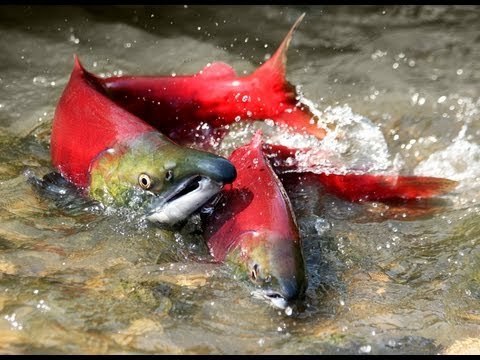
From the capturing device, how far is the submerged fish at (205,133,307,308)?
3221 millimetres

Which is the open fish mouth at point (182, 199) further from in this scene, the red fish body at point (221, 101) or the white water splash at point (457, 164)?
the white water splash at point (457, 164)

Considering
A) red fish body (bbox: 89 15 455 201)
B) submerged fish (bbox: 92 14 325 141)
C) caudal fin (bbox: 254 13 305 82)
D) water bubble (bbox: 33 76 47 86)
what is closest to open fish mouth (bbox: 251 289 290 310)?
red fish body (bbox: 89 15 455 201)

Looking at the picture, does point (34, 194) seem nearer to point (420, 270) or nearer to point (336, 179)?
point (336, 179)

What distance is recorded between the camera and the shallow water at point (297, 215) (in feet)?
10.3

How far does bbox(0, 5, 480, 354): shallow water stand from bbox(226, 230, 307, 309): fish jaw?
0.27 feet

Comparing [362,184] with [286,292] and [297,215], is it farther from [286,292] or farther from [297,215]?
[286,292]

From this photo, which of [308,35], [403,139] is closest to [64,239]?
[403,139]

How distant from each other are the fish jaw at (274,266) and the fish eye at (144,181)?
1.86 feet

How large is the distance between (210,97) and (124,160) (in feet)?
3.12

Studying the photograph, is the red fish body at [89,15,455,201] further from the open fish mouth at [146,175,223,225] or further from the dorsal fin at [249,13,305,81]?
the open fish mouth at [146,175,223,225]

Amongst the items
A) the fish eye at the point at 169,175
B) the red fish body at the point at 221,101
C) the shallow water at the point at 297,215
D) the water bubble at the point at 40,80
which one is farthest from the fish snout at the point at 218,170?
the water bubble at the point at 40,80

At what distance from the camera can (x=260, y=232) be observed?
339 cm

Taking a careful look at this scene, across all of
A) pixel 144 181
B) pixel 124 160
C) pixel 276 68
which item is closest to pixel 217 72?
pixel 276 68
